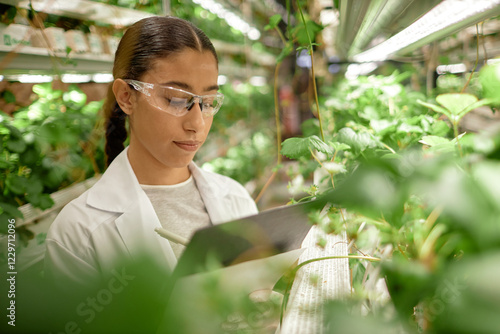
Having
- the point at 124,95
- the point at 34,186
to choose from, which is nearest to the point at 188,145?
the point at 124,95

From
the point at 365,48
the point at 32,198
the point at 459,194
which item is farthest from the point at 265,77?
the point at 459,194

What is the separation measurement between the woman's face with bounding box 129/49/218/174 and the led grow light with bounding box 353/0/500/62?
20.5 inches

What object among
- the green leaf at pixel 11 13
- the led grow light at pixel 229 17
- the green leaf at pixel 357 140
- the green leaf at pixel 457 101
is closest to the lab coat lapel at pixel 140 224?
the green leaf at pixel 357 140

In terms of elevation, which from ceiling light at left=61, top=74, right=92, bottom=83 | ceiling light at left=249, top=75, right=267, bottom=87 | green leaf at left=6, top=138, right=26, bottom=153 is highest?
ceiling light at left=61, top=74, right=92, bottom=83

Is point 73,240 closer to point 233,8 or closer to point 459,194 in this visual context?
point 459,194

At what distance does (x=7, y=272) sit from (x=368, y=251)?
762 mm

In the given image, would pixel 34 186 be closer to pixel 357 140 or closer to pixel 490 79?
pixel 357 140

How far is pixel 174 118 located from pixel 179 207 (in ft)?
0.91

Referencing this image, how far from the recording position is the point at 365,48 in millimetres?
1712

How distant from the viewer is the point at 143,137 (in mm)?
910

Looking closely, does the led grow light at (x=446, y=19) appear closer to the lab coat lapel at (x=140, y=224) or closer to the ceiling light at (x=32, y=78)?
the lab coat lapel at (x=140, y=224)

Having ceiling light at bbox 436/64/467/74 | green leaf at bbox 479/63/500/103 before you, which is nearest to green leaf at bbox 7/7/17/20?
green leaf at bbox 479/63/500/103

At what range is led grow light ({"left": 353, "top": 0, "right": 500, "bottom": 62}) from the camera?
2.29 ft

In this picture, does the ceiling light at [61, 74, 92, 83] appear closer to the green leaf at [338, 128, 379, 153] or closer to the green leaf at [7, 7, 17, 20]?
the green leaf at [7, 7, 17, 20]
